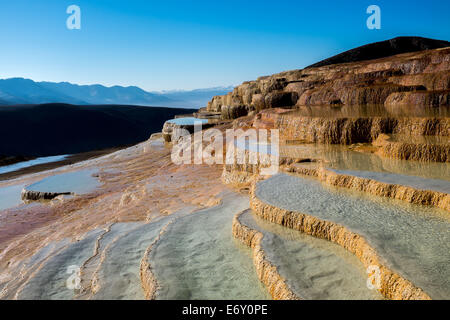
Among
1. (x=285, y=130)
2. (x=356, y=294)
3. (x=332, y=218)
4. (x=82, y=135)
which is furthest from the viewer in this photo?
(x=82, y=135)

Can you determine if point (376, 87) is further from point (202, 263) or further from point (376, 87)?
point (202, 263)

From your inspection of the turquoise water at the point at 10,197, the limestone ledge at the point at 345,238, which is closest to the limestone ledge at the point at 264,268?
the limestone ledge at the point at 345,238

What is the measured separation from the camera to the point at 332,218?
3.86 meters

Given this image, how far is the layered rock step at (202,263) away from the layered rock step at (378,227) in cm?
71

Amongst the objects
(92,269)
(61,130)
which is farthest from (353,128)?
(61,130)

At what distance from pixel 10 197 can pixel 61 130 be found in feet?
120

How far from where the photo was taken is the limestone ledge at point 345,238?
2.55 metres

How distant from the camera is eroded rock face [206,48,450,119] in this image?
9008mm

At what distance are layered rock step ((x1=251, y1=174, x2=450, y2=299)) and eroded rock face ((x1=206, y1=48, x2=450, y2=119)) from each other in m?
5.45

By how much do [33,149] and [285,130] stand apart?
37580 millimetres

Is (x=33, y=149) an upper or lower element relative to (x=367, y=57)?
lower

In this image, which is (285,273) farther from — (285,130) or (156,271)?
(285,130)


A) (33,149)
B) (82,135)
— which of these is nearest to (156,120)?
(82,135)
